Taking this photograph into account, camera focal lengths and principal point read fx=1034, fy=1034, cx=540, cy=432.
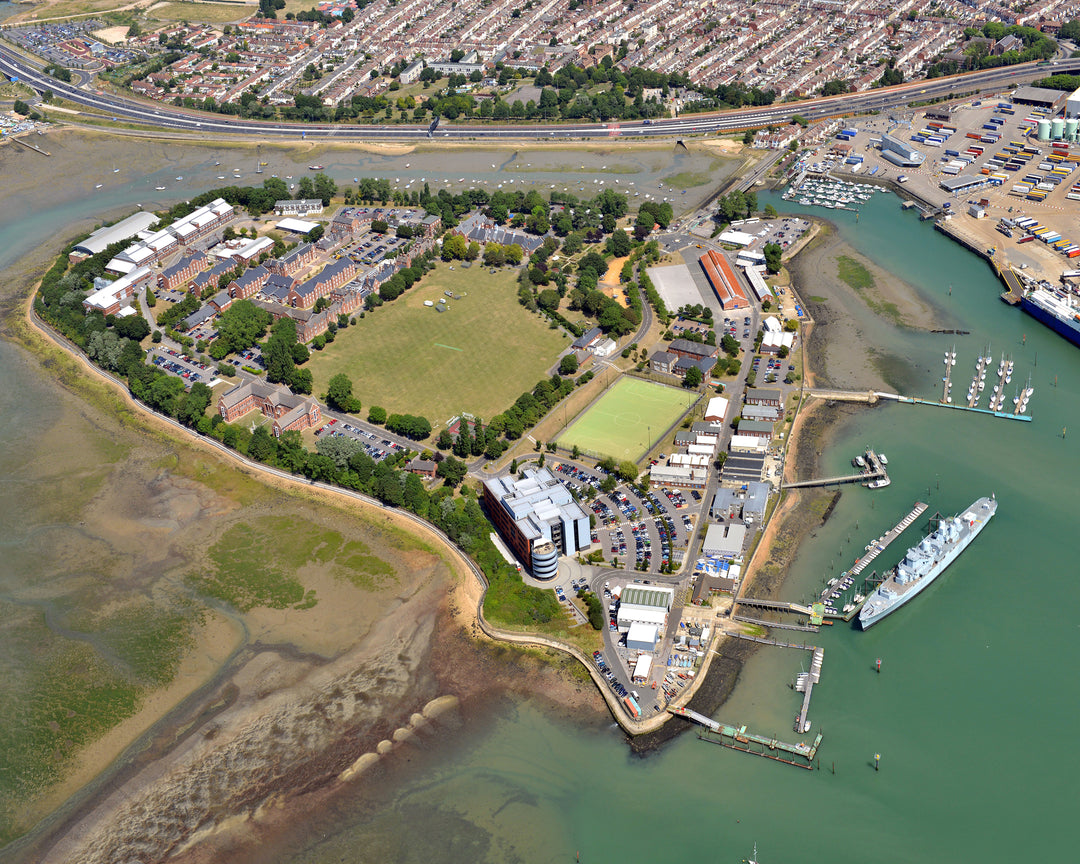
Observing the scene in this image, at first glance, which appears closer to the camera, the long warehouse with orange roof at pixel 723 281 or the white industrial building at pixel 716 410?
the white industrial building at pixel 716 410

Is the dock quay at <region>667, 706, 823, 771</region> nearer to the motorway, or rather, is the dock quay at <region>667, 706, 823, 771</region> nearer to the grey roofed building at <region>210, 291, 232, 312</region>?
the grey roofed building at <region>210, 291, 232, 312</region>

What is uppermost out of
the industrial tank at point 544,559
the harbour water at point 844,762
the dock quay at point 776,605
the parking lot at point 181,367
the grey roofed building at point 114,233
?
the industrial tank at point 544,559

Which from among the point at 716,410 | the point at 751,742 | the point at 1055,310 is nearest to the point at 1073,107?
the point at 1055,310

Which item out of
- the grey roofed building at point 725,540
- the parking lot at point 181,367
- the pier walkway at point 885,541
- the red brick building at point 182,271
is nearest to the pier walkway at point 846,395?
the pier walkway at point 885,541

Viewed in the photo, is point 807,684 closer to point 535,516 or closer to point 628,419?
point 535,516

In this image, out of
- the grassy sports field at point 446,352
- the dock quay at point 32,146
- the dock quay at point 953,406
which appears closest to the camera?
the dock quay at point 953,406

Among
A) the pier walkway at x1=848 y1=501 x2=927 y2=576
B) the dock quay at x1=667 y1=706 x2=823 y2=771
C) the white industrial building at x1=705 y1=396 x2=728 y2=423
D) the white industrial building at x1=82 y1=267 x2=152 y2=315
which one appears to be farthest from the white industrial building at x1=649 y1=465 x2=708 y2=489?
the white industrial building at x1=82 y1=267 x2=152 y2=315

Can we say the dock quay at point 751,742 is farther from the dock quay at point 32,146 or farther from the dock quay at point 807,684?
the dock quay at point 32,146
